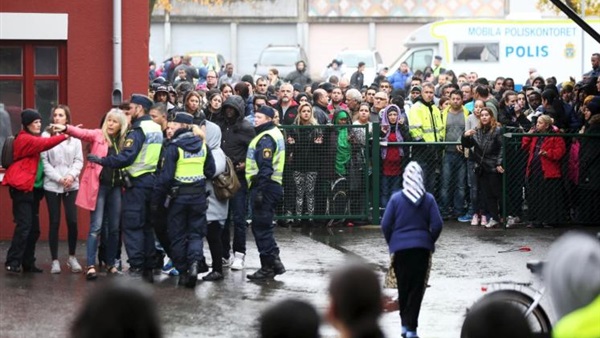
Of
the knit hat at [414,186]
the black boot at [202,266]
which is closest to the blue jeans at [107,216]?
the black boot at [202,266]

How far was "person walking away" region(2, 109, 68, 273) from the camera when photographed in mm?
13680

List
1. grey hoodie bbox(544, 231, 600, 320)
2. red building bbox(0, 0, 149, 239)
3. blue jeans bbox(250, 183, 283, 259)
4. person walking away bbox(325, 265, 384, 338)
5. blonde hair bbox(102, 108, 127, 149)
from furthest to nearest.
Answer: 1. red building bbox(0, 0, 149, 239)
2. blue jeans bbox(250, 183, 283, 259)
3. blonde hair bbox(102, 108, 127, 149)
4. grey hoodie bbox(544, 231, 600, 320)
5. person walking away bbox(325, 265, 384, 338)

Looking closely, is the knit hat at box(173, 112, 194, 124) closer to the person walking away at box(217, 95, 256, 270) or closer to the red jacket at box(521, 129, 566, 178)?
the person walking away at box(217, 95, 256, 270)

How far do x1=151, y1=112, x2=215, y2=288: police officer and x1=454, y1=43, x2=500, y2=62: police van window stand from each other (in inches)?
818

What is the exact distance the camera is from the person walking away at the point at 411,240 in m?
10.7

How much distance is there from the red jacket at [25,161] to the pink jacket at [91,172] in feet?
0.71

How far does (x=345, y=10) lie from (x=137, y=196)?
40.4 meters

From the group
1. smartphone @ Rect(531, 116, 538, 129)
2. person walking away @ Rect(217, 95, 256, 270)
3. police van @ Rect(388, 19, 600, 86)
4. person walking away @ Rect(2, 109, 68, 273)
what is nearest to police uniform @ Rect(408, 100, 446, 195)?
smartphone @ Rect(531, 116, 538, 129)

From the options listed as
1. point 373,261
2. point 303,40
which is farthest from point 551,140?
point 303,40

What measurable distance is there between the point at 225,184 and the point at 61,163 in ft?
5.58

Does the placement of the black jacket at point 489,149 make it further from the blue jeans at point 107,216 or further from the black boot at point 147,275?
the blue jeans at point 107,216

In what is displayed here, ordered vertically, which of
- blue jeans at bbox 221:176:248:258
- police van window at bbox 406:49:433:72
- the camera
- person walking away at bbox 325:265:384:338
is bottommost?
blue jeans at bbox 221:176:248:258

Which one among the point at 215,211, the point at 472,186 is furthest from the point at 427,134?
the point at 215,211

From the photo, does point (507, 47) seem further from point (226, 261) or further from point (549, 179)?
point (226, 261)
